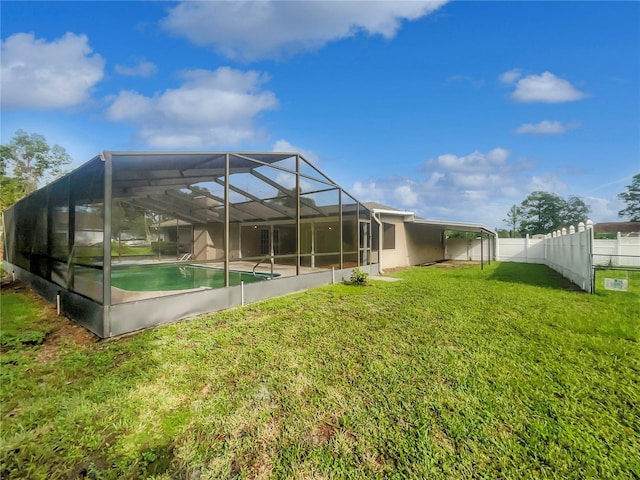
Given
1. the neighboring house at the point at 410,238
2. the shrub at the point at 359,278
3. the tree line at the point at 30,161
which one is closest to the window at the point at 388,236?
the neighboring house at the point at 410,238

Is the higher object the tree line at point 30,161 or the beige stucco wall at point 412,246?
the tree line at point 30,161

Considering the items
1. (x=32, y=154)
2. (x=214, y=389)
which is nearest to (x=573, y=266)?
(x=214, y=389)

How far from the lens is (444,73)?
12156 mm

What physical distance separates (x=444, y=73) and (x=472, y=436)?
45.3 feet

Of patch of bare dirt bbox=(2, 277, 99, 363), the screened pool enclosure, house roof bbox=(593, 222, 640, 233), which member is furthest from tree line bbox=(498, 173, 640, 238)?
patch of bare dirt bbox=(2, 277, 99, 363)

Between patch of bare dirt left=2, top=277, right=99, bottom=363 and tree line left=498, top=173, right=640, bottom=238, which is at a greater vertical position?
tree line left=498, top=173, right=640, bottom=238

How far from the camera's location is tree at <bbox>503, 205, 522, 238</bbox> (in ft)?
155

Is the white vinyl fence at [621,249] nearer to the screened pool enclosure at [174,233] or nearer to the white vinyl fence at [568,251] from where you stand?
the white vinyl fence at [568,251]

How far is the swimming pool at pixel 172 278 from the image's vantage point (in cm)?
641

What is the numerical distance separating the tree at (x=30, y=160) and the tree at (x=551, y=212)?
208 ft

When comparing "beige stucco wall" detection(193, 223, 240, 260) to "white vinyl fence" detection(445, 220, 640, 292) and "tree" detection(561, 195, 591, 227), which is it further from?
"tree" detection(561, 195, 591, 227)

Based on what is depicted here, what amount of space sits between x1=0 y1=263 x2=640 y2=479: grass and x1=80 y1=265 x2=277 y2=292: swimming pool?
1.87 metres

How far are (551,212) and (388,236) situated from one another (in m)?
42.1

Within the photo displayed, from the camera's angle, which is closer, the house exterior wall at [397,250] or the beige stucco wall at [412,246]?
the house exterior wall at [397,250]
